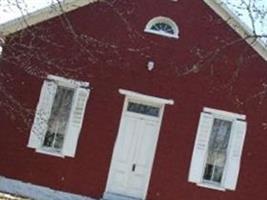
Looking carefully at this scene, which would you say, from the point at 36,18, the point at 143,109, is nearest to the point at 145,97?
the point at 143,109

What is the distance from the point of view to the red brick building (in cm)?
1892

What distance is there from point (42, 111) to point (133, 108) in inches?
91.7

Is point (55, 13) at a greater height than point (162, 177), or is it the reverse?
point (55, 13)

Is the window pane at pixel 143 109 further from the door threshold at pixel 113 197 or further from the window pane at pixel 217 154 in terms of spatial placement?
the door threshold at pixel 113 197

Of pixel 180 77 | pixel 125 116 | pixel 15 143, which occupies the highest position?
pixel 180 77

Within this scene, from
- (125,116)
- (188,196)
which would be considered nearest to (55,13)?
(125,116)

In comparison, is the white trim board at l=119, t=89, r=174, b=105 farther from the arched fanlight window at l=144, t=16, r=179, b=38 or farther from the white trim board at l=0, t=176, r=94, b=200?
the white trim board at l=0, t=176, r=94, b=200

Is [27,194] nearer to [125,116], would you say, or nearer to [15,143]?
[15,143]

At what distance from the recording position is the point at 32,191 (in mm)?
18781

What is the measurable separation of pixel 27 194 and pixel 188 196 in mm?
4029

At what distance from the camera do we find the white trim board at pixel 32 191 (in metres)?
18.7

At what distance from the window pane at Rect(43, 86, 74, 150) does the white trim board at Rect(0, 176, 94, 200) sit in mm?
1107

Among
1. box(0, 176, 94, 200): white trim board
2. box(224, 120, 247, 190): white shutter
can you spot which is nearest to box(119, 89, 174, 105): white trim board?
box(224, 120, 247, 190): white shutter

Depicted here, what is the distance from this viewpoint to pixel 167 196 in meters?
19.0
